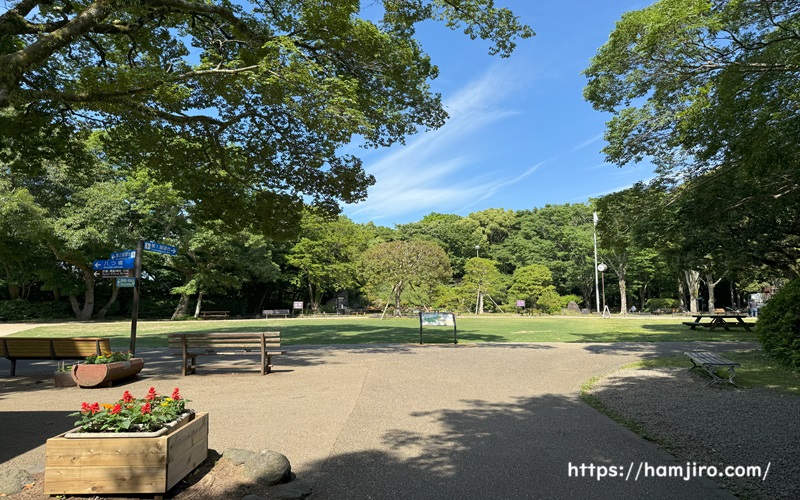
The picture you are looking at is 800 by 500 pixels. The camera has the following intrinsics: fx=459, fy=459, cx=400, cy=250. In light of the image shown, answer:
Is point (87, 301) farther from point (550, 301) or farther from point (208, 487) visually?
point (208, 487)

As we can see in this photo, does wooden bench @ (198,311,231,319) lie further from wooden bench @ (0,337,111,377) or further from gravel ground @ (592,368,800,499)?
gravel ground @ (592,368,800,499)

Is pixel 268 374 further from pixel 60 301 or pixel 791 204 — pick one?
pixel 60 301

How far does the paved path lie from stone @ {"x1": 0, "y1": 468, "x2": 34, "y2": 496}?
17.3 inches

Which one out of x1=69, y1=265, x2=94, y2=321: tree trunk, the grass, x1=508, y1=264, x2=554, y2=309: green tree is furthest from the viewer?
x1=508, y1=264, x2=554, y2=309: green tree

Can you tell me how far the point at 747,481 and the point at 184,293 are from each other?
3697 centimetres

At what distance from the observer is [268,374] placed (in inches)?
358

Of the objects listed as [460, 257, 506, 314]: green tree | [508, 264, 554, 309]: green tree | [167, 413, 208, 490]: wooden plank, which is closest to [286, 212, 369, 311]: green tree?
[460, 257, 506, 314]: green tree

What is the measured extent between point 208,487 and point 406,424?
247 centimetres

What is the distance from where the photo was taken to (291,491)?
342 centimetres

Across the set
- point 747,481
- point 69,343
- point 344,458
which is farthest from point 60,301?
point 747,481

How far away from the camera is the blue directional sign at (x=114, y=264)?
9594mm

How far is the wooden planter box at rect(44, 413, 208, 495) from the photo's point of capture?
3184 mm

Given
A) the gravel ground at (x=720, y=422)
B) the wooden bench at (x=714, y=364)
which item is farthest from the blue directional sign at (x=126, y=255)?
the wooden bench at (x=714, y=364)

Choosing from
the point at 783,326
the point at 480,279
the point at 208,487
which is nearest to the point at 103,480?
the point at 208,487
